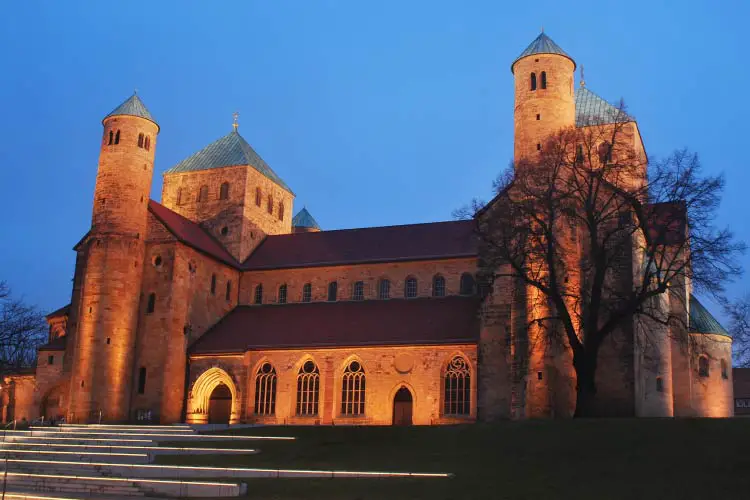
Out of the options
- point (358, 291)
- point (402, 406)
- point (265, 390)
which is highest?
point (358, 291)

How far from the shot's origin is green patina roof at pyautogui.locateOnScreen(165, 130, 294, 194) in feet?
197

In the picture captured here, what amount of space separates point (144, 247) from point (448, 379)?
67.4ft

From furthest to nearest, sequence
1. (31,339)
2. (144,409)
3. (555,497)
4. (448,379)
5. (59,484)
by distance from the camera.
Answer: (31,339) < (144,409) < (448,379) < (59,484) < (555,497)

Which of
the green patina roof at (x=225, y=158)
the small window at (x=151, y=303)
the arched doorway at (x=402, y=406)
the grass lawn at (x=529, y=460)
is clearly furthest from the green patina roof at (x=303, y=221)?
the grass lawn at (x=529, y=460)

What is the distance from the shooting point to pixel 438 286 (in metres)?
51.2

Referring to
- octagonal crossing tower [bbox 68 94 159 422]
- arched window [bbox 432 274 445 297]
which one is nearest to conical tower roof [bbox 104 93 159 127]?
octagonal crossing tower [bbox 68 94 159 422]

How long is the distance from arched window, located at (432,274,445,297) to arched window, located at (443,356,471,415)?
A: 23.8ft

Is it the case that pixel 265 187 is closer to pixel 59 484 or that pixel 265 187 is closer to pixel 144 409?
pixel 144 409

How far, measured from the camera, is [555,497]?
21328 millimetres

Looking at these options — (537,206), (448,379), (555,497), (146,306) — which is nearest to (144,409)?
(146,306)

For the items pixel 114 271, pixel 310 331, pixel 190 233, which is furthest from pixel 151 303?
pixel 310 331

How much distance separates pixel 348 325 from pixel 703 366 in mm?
20670

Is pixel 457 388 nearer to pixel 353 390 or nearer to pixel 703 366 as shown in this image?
pixel 353 390

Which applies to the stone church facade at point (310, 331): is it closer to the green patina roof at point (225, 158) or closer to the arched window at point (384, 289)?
the arched window at point (384, 289)
